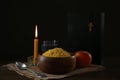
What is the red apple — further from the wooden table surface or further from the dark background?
the dark background

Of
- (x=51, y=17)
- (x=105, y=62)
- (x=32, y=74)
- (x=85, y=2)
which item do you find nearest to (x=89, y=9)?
Answer: (x=85, y=2)

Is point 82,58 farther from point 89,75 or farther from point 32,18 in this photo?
point 32,18

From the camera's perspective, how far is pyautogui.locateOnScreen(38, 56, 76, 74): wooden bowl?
3.35ft

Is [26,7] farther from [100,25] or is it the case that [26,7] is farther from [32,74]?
[32,74]

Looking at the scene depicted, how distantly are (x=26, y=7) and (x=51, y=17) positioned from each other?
141mm

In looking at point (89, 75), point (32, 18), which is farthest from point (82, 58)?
point (32, 18)

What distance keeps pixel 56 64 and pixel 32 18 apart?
0.53 metres

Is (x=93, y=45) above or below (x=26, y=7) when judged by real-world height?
below

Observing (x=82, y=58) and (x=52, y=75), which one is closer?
(x=52, y=75)

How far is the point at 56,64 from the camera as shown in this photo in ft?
3.35

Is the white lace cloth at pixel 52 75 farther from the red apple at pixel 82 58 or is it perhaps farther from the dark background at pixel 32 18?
the dark background at pixel 32 18

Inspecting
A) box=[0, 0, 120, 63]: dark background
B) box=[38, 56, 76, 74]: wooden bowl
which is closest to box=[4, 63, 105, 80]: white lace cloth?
box=[38, 56, 76, 74]: wooden bowl

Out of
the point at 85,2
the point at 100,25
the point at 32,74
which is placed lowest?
the point at 32,74

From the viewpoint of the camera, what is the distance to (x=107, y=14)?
4.94 ft
